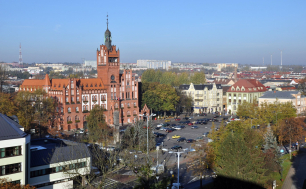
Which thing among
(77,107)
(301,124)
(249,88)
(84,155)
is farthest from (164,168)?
(249,88)

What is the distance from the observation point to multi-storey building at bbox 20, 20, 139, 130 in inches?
3014

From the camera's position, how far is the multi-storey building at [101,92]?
76.6 meters

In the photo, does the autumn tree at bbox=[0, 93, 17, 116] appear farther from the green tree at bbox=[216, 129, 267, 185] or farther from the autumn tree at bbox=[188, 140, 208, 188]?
the green tree at bbox=[216, 129, 267, 185]

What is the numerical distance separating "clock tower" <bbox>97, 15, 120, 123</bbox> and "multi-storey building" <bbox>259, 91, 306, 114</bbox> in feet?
127

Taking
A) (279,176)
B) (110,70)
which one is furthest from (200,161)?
(110,70)

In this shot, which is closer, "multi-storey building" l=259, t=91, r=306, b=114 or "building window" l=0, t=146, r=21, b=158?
"building window" l=0, t=146, r=21, b=158

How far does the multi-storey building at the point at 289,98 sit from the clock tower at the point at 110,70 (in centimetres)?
3862

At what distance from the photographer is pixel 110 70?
8175cm

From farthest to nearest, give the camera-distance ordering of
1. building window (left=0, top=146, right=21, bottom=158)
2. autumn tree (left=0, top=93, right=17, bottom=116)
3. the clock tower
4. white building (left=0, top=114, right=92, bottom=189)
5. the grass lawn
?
the clock tower
autumn tree (left=0, top=93, right=17, bottom=116)
the grass lawn
white building (left=0, top=114, right=92, bottom=189)
building window (left=0, top=146, right=21, bottom=158)

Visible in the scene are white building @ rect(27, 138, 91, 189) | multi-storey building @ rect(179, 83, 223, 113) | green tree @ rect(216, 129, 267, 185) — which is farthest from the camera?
multi-storey building @ rect(179, 83, 223, 113)

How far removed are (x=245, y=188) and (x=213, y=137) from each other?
1447cm

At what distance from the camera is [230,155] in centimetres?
3456

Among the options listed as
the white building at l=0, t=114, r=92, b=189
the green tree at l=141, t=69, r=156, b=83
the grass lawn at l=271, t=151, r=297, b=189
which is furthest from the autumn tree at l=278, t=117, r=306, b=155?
the green tree at l=141, t=69, r=156, b=83

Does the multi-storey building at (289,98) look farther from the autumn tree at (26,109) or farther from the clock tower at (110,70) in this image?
the autumn tree at (26,109)
